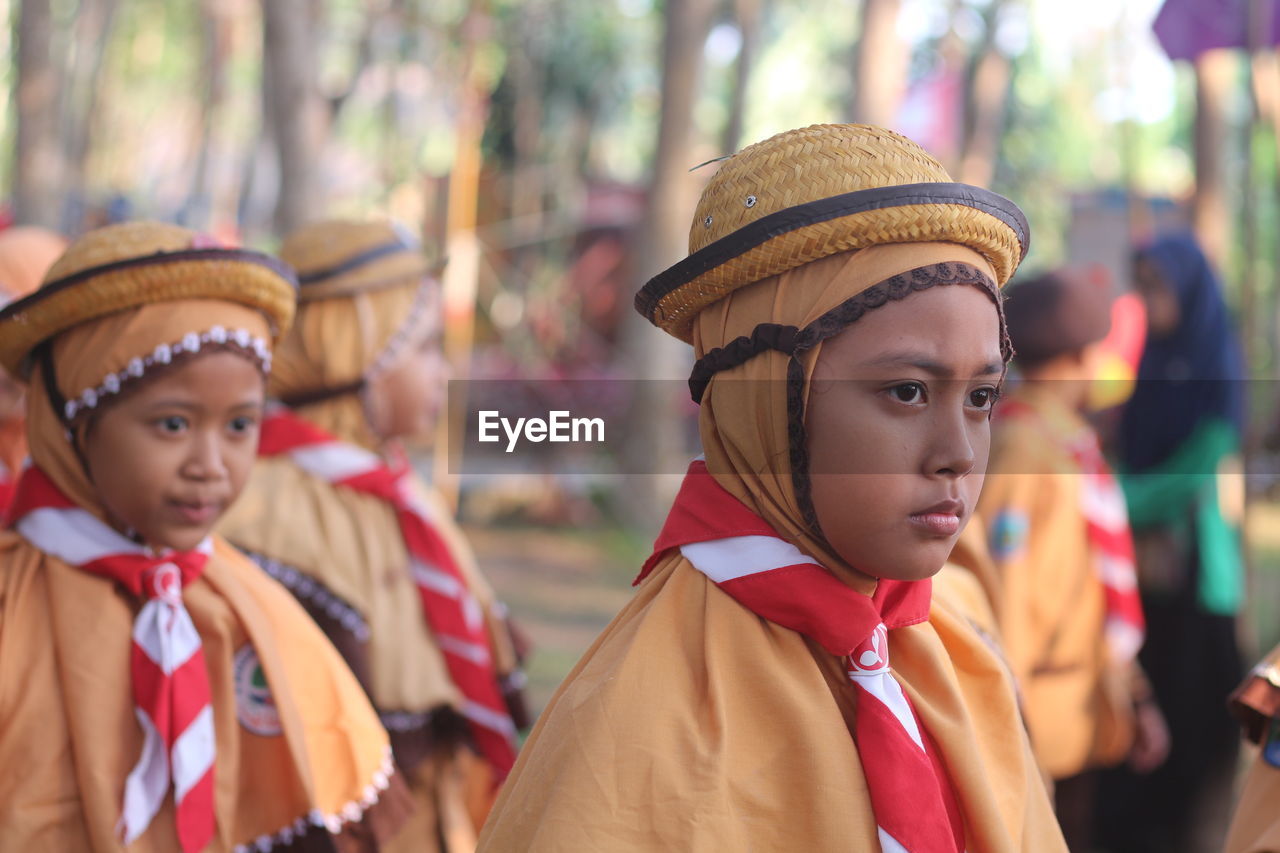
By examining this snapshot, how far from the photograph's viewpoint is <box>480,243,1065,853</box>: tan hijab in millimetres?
1824

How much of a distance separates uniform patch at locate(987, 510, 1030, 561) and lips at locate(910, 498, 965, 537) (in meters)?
2.69

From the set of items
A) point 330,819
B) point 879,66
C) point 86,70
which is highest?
point 86,70

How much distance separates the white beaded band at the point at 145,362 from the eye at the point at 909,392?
5.05 ft

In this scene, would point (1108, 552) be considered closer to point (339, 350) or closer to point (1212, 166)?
point (339, 350)

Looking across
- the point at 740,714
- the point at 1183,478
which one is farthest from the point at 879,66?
the point at 740,714

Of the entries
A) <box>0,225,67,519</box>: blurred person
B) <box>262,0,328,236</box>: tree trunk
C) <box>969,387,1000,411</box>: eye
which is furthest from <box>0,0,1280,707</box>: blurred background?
<box>969,387,1000,411</box>: eye

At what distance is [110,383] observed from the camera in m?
2.71

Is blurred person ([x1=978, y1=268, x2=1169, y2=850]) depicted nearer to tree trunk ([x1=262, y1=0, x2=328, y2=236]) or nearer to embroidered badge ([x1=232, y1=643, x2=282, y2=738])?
embroidered badge ([x1=232, y1=643, x2=282, y2=738])

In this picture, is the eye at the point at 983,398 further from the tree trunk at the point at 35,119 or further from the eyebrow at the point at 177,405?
the tree trunk at the point at 35,119

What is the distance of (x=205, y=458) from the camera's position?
106 inches

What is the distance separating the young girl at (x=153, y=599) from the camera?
101 inches

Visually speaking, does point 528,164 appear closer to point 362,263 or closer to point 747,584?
point 362,263

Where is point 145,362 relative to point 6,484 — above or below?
above

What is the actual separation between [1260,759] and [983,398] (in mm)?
1065
